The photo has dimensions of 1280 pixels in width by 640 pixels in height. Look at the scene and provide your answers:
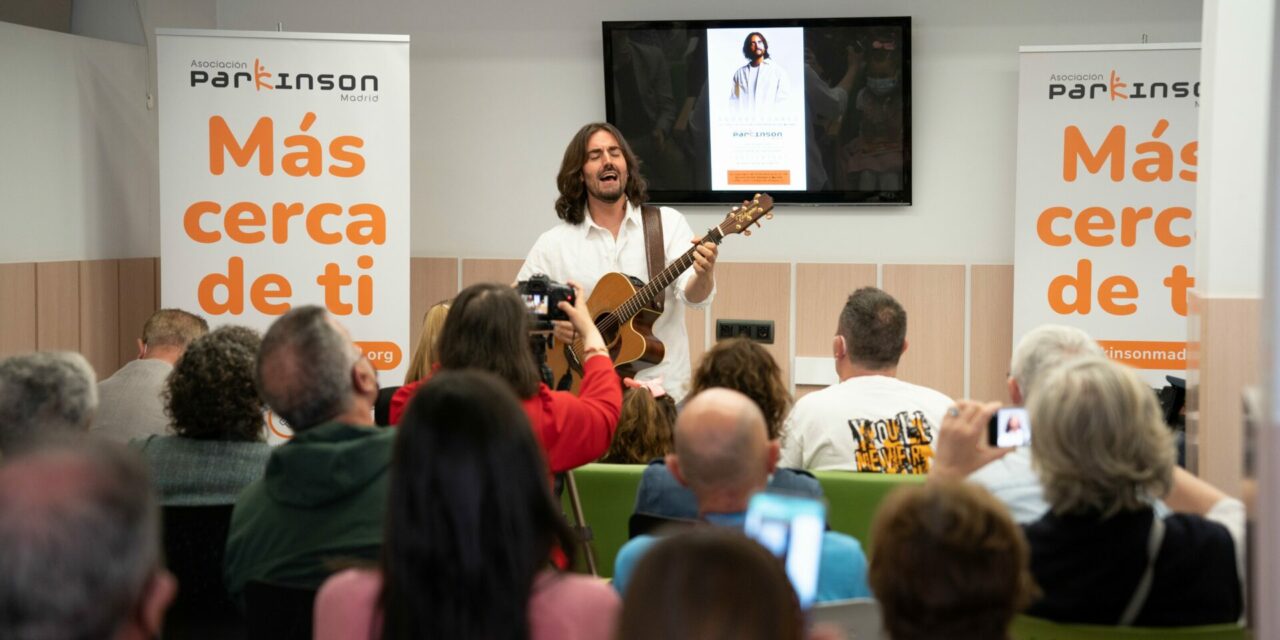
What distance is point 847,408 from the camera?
3510mm

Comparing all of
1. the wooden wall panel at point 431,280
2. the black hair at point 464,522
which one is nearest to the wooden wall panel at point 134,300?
the wooden wall panel at point 431,280

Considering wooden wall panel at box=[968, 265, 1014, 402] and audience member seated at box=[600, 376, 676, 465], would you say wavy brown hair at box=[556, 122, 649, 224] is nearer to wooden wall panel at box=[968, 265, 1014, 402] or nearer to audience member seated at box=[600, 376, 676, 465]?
audience member seated at box=[600, 376, 676, 465]

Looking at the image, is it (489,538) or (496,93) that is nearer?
(489,538)

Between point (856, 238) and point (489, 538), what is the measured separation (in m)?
5.16

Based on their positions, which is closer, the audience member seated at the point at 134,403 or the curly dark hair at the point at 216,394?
the curly dark hair at the point at 216,394

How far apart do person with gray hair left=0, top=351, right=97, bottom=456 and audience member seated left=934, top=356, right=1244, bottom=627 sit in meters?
2.00

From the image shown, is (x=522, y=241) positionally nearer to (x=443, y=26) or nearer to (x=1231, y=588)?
(x=443, y=26)

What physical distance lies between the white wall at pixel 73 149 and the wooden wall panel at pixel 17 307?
7 centimetres

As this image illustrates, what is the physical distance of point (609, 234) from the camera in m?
5.19

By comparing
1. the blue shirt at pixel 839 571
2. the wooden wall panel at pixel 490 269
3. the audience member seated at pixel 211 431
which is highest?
the wooden wall panel at pixel 490 269

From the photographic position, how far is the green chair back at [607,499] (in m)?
3.37

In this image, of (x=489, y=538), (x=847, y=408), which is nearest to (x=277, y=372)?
(x=489, y=538)

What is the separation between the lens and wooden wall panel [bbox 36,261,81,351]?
229 inches

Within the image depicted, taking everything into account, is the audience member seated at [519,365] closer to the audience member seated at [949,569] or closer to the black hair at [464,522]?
the black hair at [464,522]
